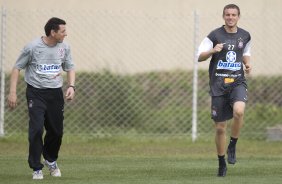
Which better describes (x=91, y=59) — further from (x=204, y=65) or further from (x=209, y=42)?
(x=209, y=42)

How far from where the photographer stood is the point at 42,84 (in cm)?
1083

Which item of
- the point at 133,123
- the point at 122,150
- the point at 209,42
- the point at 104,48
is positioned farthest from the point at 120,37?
the point at 209,42

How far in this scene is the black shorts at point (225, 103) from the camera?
10914mm

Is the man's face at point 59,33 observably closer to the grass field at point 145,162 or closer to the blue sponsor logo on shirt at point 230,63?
the grass field at point 145,162

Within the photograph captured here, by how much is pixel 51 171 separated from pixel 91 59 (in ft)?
20.7

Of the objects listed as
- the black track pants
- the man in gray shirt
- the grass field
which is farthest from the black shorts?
the black track pants

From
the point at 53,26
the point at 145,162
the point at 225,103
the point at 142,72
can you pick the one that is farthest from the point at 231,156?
the point at 142,72

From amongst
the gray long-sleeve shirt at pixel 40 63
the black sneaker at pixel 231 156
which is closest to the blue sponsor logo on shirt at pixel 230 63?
the black sneaker at pixel 231 156

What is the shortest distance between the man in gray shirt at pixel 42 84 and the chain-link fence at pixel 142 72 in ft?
18.6

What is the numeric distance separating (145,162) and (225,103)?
236 centimetres

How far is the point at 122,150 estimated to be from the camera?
15336 millimetres

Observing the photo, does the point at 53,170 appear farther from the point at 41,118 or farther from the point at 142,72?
the point at 142,72

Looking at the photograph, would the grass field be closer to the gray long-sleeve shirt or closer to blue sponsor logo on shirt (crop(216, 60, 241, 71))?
the gray long-sleeve shirt

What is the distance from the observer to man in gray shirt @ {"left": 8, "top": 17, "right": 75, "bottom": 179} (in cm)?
1075
